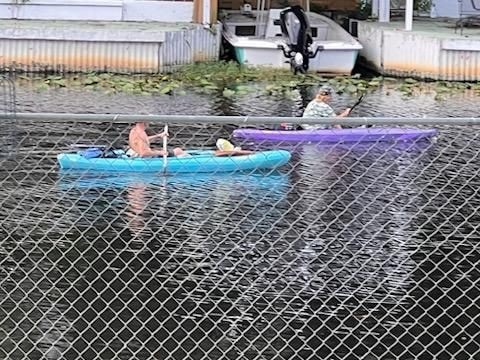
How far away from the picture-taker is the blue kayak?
12367mm

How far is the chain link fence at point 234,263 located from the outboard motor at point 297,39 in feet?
36.7

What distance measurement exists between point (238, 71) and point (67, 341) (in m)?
17.8

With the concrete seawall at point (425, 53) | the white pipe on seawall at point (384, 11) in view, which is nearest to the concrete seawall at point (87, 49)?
the concrete seawall at point (425, 53)

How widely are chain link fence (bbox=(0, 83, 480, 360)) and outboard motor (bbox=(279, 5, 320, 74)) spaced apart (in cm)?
1117

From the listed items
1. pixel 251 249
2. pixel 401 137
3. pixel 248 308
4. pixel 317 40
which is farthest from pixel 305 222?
pixel 317 40

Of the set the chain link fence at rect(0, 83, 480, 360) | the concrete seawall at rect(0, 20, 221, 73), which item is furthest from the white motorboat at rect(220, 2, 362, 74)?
the chain link fence at rect(0, 83, 480, 360)

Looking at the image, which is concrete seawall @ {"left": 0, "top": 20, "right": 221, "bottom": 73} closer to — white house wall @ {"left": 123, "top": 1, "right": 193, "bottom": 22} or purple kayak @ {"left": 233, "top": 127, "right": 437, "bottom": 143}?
white house wall @ {"left": 123, "top": 1, "right": 193, "bottom": 22}

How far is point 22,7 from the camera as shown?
89.8 ft

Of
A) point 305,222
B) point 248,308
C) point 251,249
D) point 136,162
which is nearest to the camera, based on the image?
point 248,308

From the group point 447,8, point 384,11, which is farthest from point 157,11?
point 447,8

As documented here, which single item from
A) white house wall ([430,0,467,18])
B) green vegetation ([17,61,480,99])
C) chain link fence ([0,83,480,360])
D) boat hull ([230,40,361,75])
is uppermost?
white house wall ([430,0,467,18])

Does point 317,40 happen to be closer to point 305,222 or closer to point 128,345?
point 305,222

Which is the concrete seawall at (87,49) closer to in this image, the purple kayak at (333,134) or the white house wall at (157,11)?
the white house wall at (157,11)

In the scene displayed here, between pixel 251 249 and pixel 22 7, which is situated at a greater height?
pixel 22 7
